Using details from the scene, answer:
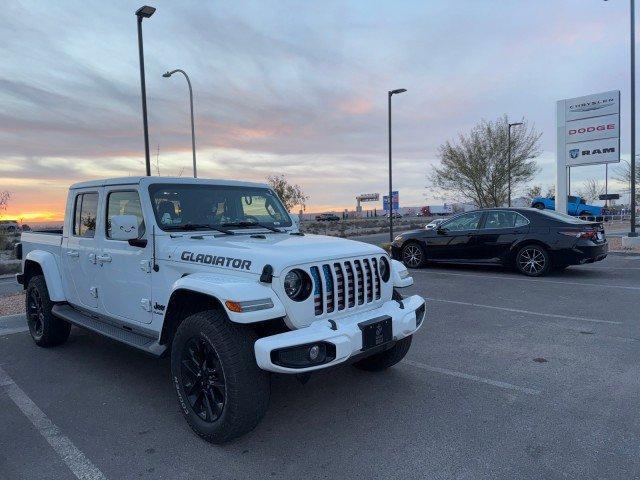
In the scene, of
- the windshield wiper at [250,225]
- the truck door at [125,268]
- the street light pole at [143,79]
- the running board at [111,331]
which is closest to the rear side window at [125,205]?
the truck door at [125,268]

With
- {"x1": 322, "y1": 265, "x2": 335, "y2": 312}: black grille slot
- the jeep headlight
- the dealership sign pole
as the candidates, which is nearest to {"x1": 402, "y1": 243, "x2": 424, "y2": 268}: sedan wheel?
{"x1": 322, "y1": 265, "x2": 335, "y2": 312}: black grille slot

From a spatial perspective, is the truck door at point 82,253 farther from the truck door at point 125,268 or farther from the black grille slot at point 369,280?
the black grille slot at point 369,280

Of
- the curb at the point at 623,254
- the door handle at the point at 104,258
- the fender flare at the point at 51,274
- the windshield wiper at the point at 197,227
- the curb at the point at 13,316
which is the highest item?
the windshield wiper at the point at 197,227

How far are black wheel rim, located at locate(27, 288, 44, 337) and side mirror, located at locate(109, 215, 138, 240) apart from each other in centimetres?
240

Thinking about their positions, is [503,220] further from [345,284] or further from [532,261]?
[345,284]

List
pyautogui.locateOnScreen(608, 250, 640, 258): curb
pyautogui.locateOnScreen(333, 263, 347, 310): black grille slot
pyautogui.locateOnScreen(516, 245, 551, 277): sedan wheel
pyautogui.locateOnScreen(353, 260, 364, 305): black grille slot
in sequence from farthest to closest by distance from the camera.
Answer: pyautogui.locateOnScreen(608, 250, 640, 258): curb < pyautogui.locateOnScreen(516, 245, 551, 277): sedan wheel < pyautogui.locateOnScreen(353, 260, 364, 305): black grille slot < pyautogui.locateOnScreen(333, 263, 347, 310): black grille slot

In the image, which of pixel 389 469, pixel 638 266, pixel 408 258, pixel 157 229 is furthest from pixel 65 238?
pixel 638 266

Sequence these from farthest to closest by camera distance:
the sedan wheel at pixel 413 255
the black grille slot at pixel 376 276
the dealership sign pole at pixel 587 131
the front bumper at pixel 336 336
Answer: the dealership sign pole at pixel 587 131
the sedan wheel at pixel 413 255
the black grille slot at pixel 376 276
the front bumper at pixel 336 336

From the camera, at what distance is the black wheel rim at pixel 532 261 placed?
1000 cm

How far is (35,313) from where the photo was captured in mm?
5863

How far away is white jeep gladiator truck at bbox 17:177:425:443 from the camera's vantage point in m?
3.16

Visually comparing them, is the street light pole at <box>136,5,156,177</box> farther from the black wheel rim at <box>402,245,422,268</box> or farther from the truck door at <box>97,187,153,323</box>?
the truck door at <box>97,187,153,323</box>

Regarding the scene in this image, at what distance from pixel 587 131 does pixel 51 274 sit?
21061 millimetres

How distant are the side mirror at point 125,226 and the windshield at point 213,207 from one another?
0.74 feet
